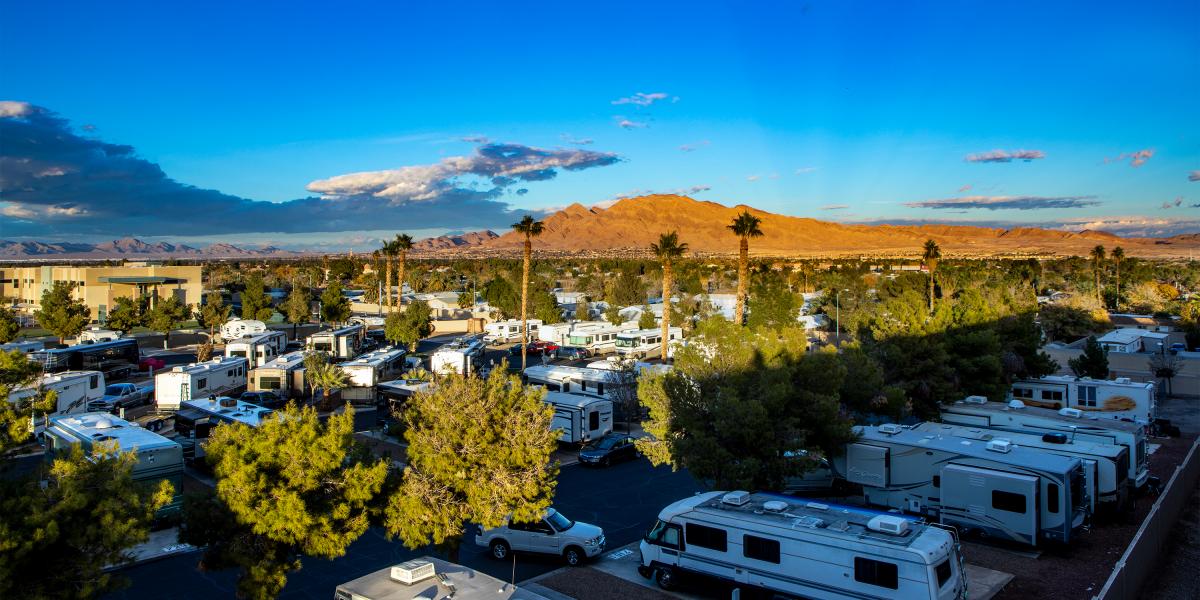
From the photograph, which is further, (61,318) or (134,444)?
(61,318)

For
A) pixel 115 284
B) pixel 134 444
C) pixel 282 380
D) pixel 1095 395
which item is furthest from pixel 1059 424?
pixel 115 284

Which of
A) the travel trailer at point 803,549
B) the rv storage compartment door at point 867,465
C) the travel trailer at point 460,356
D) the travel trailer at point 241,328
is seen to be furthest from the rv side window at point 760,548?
the travel trailer at point 241,328

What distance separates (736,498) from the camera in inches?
499

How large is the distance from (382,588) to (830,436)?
10.7 m

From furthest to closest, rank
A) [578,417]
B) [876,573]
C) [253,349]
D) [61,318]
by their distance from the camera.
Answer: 1. [61,318]
2. [253,349]
3. [578,417]
4. [876,573]

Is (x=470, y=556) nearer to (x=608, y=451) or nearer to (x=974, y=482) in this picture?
(x=608, y=451)

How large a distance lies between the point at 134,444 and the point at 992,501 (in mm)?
17396

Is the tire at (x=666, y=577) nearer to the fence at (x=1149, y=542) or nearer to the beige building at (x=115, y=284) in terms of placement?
the fence at (x=1149, y=542)

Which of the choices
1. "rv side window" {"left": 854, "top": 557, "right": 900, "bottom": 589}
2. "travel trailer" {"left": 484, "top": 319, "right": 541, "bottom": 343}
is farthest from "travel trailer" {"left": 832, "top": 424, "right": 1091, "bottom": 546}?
"travel trailer" {"left": 484, "top": 319, "right": 541, "bottom": 343}

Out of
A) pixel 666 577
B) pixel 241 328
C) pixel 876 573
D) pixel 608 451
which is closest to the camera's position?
pixel 876 573

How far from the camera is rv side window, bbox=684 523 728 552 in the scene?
1202 cm

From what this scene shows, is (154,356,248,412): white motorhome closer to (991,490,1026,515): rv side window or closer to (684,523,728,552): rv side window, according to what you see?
(684,523,728,552): rv side window

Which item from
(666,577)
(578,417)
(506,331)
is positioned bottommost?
(666,577)

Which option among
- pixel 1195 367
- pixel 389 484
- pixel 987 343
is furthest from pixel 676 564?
pixel 1195 367
